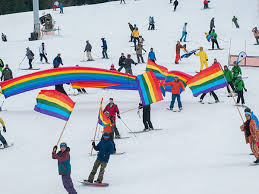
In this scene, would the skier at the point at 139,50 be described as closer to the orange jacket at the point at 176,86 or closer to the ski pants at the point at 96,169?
the orange jacket at the point at 176,86

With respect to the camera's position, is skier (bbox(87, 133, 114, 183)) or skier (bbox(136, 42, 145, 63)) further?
skier (bbox(136, 42, 145, 63))

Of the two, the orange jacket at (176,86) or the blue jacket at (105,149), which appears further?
the orange jacket at (176,86)

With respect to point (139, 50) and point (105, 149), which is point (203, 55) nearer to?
point (139, 50)

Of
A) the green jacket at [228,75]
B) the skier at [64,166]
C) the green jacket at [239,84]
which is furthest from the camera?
the green jacket at [228,75]

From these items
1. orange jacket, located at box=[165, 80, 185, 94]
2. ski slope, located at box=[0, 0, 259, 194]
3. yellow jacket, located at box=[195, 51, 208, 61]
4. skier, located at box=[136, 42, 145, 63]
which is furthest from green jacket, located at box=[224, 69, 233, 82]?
skier, located at box=[136, 42, 145, 63]

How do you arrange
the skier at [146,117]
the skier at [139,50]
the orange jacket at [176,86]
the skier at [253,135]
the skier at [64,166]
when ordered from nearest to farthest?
the skier at [64,166] < the skier at [253,135] < the skier at [146,117] < the orange jacket at [176,86] < the skier at [139,50]

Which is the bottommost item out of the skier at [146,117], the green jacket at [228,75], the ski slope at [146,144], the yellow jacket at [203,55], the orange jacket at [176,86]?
the ski slope at [146,144]

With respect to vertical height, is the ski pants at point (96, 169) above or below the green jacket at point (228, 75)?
below

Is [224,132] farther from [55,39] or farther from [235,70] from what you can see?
[55,39]

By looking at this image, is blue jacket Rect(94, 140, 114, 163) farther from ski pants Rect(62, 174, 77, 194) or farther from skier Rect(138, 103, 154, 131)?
skier Rect(138, 103, 154, 131)

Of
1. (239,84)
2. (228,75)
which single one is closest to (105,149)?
(239,84)

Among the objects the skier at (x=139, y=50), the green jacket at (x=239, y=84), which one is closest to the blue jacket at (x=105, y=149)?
the green jacket at (x=239, y=84)

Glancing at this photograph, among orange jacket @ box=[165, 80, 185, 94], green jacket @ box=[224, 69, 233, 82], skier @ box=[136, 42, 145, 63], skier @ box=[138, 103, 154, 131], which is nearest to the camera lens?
skier @ box=[138, 103, 154, 131]

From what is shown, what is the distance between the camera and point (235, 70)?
2030 centimetres
